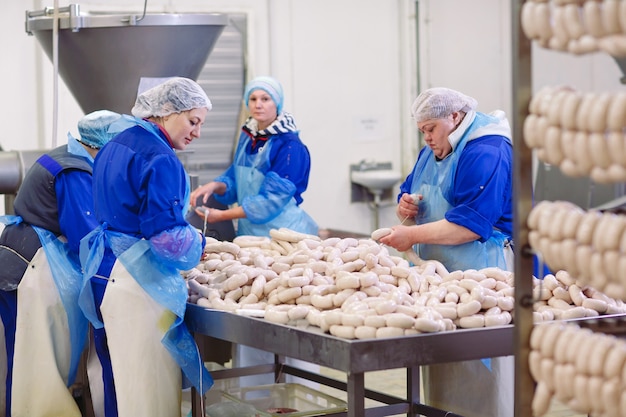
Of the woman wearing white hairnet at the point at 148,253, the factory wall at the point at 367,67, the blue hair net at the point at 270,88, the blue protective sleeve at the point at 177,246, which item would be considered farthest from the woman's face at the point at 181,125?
the factory wall at the point at 367,67

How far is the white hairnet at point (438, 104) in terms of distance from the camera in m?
3.79

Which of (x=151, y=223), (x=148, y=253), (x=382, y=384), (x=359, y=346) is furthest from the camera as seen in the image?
(x=382, y=384)

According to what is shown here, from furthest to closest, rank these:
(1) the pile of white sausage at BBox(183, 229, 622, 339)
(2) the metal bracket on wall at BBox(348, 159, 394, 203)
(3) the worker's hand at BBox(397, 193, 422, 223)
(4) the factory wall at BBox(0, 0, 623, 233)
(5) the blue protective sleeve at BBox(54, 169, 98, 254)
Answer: (2) the metal bracket on wall at BBox(348, 159, 394, 203) < (4) the factory wall at BBox(0, 0, 623, 233) < (5) the blue protective sleeve at BBox(54, 169, 98, 254) < (3) the worker's hand at BBox(397, 193, 422, 223) < (1) the pile of white sausage at BBox(183, 229, 622, 339)

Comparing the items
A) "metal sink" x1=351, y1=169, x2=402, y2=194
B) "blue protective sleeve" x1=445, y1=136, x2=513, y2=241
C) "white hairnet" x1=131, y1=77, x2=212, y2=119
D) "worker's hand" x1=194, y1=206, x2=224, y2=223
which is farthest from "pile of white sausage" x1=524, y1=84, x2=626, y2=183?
"metal sink" x1=351, y1=169, x2=402, y2=194

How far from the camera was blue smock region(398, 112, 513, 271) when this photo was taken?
3.72 meters

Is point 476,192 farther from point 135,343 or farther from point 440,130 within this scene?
point 135,343

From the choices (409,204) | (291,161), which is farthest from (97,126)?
(409,204)

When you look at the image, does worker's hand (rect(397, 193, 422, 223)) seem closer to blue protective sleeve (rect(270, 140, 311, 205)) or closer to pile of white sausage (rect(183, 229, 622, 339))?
pile of white sausage (rect(183, 229, 622, 339))

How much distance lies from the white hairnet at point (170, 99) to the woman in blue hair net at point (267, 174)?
1384 mm

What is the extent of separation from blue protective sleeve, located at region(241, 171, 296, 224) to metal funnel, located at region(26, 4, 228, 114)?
78 cm

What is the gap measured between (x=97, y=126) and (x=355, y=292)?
178 centimetres

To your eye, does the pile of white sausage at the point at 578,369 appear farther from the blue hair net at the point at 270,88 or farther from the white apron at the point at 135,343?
the blue hair net at the point at 270,88

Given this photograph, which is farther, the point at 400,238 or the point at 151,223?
the point at 400,238

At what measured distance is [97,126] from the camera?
4.43 m
